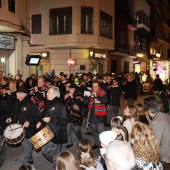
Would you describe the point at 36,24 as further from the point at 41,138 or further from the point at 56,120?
the point at 41,138

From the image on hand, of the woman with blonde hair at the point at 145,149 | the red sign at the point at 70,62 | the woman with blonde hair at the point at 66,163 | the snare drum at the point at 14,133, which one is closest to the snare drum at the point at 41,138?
the snare drum at the point at 14,133

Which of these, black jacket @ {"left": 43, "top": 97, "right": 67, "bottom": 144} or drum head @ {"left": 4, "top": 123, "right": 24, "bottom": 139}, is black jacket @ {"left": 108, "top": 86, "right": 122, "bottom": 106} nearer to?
black jacket @ {"left": 43, "top": 97, "right": 67, "bottom": 144}

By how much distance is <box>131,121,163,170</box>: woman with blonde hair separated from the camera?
147 inches

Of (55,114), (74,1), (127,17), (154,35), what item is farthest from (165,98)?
(154,35)

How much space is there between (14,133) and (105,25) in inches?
823

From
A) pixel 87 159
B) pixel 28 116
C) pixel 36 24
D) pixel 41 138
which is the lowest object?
pixel 41 138

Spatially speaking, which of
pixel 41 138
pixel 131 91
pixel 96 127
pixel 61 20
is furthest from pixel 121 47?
pixel 41 138

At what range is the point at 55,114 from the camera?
6473 mm

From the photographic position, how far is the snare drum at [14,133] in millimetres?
6363

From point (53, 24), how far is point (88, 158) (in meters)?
22.4

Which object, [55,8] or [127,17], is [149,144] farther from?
[127,17]

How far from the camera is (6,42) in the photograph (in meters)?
16.2

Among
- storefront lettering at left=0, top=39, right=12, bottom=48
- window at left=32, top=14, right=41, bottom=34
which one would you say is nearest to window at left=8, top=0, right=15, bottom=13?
storefront lettering at left=0, top=39, right=12, bottom=48

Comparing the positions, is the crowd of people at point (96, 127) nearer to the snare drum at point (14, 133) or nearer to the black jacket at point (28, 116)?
the black jacket at point (28, 116)
